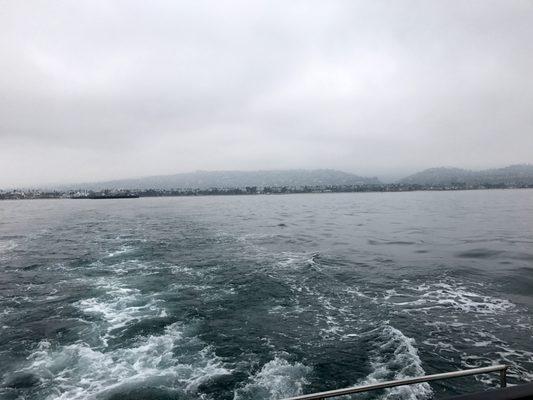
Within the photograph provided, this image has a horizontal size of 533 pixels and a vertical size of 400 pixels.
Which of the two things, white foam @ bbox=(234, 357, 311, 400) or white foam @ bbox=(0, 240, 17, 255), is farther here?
white foam @ bbox=(0, 240, 17, 255)

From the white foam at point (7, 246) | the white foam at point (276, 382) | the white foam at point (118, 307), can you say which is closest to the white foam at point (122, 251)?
the white foam at point (118, 307)

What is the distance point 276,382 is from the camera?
8.80 meters

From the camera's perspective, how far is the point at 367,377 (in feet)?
29.6

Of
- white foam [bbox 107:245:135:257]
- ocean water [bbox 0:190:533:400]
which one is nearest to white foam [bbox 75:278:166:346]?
ocean water [bbox 0:190:533:400]

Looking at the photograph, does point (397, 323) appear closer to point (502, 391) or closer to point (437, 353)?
point (437, 353)

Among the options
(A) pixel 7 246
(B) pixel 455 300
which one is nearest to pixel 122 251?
(A) pixel 7 246

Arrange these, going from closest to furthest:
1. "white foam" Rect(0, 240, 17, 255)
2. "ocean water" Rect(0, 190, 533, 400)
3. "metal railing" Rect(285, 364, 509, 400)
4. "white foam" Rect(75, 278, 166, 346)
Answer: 1. "metal railing" Rect(285, 364, 509, 400)
2. "ocean water" Rect(0, 190, 533, 400)
3. "white foam" Rect(75, 278, 166, 346)
4. "white foam" Rect(0, 240, 17, 255)

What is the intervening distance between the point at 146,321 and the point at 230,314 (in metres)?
3.36

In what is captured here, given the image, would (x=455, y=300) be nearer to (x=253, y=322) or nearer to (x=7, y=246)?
(x=253, y=322)

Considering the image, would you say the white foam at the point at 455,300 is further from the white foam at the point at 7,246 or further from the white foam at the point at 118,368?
the white foam at the point at 7,246

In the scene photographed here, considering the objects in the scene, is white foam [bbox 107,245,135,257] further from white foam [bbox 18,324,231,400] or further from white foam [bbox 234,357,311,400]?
white foam [bbox 234,357,311,400]

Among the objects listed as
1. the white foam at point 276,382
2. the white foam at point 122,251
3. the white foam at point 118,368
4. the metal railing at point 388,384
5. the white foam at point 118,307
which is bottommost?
the white foam at point 276,382

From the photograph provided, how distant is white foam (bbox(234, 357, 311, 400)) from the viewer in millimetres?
8299

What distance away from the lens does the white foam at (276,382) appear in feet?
27.2
